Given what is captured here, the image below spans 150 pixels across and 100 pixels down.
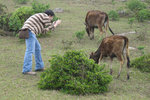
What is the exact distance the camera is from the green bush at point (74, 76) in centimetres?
575

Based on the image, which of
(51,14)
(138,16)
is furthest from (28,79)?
(138,16)

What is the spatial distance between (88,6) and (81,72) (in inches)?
525

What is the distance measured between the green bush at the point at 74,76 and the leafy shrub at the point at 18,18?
223 inches

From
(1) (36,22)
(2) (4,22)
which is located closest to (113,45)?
(1) (36,22)

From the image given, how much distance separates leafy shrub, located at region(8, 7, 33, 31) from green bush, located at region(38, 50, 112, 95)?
5.65m

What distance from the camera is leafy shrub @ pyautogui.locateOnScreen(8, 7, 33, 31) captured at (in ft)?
36.7

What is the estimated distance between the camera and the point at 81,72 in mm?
5930

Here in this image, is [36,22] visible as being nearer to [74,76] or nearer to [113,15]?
[74,76]

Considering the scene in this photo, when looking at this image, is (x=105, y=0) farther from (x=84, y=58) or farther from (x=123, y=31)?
(x=84, y=58)

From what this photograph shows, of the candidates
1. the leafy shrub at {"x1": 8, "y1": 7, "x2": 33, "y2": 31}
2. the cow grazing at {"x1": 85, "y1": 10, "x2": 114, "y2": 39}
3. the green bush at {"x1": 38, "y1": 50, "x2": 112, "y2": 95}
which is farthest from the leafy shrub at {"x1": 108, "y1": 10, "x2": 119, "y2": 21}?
the green bush at {"x1": 38, "y1": 50, "x2": 112, "y2": 95}

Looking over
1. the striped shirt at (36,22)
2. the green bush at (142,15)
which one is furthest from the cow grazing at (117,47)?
the green bush at (142,15)

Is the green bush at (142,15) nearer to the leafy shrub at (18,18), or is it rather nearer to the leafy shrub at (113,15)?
the leafy shrub at (113,15)

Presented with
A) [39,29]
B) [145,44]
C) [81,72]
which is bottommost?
[145,44]

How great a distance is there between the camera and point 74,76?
595cm
